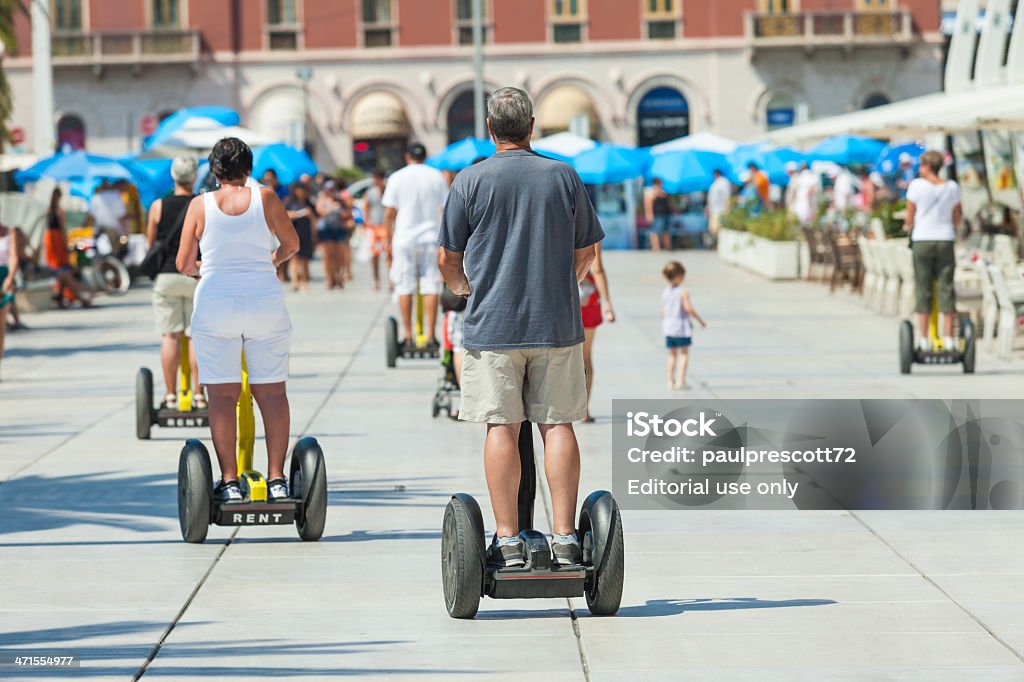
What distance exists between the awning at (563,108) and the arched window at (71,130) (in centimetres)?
1400

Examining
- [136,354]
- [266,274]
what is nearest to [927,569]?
[266,274]

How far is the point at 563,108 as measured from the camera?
55.0m

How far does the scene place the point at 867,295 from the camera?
22.5m

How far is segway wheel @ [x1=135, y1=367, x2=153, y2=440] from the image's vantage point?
11227mm

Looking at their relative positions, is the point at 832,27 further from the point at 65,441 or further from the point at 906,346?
the point at 65,441

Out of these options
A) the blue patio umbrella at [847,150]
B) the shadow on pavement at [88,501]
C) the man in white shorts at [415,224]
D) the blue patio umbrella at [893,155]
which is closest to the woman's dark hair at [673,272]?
the man in white shorts at [415,224]

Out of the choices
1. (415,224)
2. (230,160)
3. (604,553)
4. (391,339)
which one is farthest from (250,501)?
(391,339)

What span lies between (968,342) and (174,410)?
669 centimetres

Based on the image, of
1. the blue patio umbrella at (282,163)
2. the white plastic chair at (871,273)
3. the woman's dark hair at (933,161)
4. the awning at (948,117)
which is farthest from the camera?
the blue patio umbrella at (282,163)

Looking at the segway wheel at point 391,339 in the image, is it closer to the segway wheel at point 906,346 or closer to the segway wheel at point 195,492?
the segway wheel at point 906,346

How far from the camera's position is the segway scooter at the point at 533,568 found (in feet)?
20.2

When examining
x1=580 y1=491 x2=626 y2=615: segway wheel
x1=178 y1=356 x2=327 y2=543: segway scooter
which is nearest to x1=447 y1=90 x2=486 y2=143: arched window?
x1=178 y1=356 x2=327 y2=543: segway scooter

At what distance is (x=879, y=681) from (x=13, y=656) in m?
2.72

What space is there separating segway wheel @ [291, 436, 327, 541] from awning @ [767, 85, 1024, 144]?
10495mm
